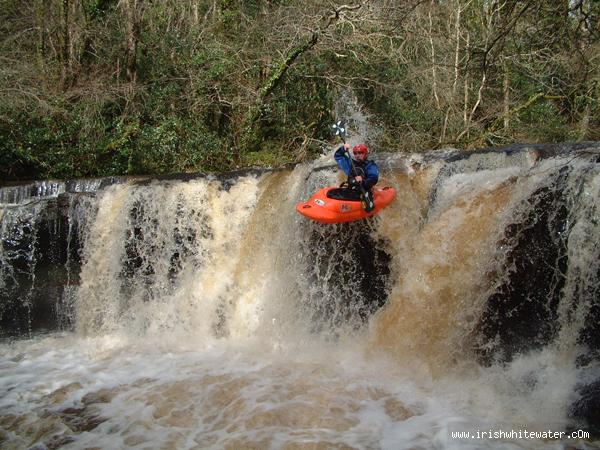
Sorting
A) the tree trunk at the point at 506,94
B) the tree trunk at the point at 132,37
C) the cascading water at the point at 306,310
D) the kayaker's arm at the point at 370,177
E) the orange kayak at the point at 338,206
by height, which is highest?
the tree trunk at the point at 132,37

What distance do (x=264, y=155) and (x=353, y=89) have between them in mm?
2712

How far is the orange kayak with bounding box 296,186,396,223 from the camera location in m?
5.51

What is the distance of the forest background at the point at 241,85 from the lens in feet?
33.8

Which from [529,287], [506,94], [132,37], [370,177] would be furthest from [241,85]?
[529,287]

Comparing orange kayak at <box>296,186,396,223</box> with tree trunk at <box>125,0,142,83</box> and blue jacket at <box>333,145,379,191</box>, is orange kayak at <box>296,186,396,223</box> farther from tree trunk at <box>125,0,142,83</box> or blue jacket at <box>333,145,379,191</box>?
tree trunk at <box>125,0,142,83</box>

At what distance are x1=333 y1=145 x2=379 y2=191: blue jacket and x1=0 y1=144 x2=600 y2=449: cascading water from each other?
43 cm

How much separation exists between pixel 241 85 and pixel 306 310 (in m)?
6.69

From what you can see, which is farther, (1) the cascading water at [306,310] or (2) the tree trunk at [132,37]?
(2) the tree trunk at [132,37]

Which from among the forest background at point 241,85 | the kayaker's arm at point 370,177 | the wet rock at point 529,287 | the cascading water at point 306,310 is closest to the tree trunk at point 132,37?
the forest background at point 241,85

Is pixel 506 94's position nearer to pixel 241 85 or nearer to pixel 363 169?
pixel 241 85

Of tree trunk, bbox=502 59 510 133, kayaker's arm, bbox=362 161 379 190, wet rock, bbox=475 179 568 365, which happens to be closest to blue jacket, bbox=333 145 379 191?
kayaker's arm, bbox=362 161 379 190

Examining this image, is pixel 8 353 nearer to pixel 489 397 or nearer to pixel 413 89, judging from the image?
pixel 489 397

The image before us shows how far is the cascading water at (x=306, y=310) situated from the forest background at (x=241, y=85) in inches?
97.1

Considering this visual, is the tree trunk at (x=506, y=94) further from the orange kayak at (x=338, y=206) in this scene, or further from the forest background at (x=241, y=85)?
the orange kayak at (x=338, y=206)
